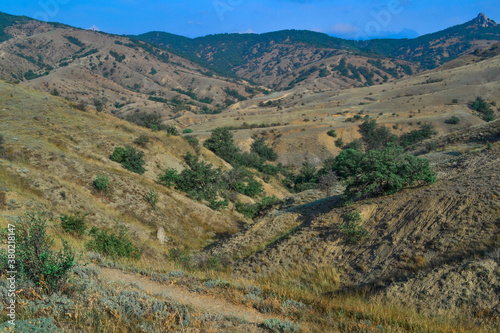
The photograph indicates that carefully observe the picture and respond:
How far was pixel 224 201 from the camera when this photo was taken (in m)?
23.2

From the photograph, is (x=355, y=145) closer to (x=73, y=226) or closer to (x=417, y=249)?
(x=417, y=249)

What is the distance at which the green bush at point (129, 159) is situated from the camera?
21844 mm

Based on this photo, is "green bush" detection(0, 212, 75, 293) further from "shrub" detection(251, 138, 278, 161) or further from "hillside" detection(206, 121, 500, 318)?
"shrub" detection(251, 138, 278, 161)

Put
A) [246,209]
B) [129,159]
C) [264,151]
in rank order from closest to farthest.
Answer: [129,159], [246,209], [264,151]

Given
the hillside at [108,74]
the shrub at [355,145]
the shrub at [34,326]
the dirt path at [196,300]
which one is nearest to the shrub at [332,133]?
the shrub at [355,145]

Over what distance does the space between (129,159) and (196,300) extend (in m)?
18.9

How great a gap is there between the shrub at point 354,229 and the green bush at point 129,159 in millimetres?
17211

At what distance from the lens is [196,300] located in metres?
5.33

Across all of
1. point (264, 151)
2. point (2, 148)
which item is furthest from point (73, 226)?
point (264, 151)

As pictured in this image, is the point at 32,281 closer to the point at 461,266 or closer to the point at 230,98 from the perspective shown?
the point at 461,266

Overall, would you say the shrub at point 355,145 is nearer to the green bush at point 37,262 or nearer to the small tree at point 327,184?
the small tree at point 327,184

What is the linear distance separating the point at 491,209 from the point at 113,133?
26669 millimetres

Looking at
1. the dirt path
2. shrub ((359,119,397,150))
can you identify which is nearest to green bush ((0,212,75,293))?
the dirt path

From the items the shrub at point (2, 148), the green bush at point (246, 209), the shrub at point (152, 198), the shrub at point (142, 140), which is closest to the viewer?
the shrub at point (2, 148)
